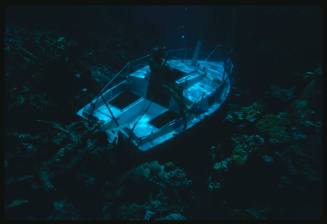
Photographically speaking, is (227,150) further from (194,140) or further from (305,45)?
(305,45)

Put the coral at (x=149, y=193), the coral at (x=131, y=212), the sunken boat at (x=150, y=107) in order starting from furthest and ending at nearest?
the sunken boat at (x=150, y=107) → the coral at (x=149, y=193) → the coral at (x=131, y=212)

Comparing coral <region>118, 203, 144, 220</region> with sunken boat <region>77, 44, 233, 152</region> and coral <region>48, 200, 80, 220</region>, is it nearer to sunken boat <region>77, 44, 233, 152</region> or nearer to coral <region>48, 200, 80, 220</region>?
coral <region>48, 200, 80, 220</region>

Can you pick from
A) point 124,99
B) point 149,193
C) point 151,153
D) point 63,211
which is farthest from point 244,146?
point 63,211

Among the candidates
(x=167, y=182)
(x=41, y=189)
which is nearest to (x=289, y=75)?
(x=167, y=182)

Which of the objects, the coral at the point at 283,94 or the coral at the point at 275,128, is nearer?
the coral at the point at 275,128

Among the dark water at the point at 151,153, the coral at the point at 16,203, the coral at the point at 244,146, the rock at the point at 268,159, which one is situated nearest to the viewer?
the coral at the point at 16,203

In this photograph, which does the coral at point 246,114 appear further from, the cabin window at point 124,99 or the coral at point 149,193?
the cabin window at point 124,99


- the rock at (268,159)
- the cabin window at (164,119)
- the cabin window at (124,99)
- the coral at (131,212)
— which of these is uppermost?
the cabin window at (124,99)

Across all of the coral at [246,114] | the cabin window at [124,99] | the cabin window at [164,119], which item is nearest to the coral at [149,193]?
the cabin window at [164,119]
